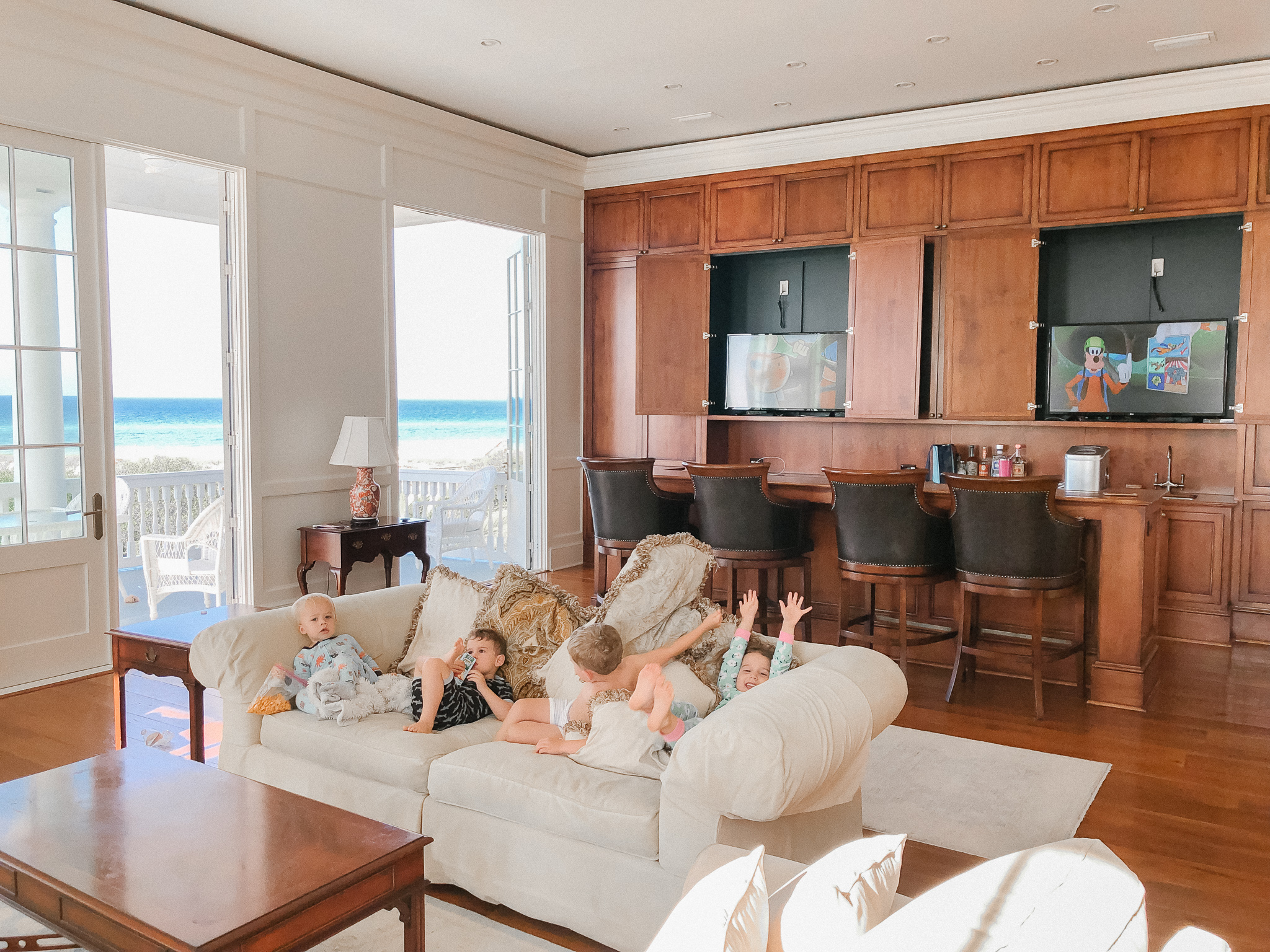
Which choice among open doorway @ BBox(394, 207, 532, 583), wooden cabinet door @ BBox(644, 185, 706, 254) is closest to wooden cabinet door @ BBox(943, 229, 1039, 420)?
wooden cabinet door @ BBox(644, 185, 706, 254)

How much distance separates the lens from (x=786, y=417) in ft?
22.0

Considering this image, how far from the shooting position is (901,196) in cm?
617

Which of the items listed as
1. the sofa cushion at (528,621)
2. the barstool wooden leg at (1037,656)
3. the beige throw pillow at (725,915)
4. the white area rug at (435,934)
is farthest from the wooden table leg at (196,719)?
the barstool wooden leg at (1037,656)

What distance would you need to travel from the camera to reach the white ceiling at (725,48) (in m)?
4.48

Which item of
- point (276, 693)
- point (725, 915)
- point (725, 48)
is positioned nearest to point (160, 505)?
point (276, 693)

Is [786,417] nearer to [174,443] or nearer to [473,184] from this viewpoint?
[473,184]

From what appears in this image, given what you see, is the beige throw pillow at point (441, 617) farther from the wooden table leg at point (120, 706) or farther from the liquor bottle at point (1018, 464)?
the liquor bottle at point (1018, 464)

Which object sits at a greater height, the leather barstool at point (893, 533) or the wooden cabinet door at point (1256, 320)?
the wooden cabinet door at point (1256, 320)

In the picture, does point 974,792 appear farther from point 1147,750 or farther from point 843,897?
point 843,897

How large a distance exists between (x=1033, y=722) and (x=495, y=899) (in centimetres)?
253

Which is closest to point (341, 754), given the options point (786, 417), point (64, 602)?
point (64, 602)

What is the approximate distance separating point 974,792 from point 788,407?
3803 millimetres

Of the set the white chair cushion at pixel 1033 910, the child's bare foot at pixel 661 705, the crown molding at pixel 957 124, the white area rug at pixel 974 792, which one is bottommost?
the white area rug at pixel 974 792

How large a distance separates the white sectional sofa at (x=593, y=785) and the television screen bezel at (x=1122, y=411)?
383cm
